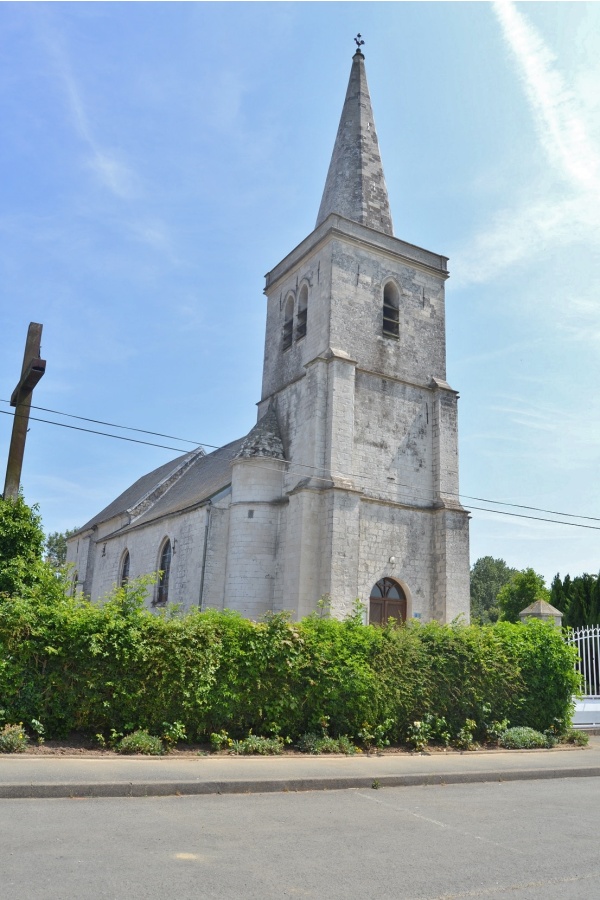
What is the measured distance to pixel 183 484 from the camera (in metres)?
32.0

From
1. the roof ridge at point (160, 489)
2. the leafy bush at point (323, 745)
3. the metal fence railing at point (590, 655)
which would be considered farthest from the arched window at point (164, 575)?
the leafy bush at point (323, 745)

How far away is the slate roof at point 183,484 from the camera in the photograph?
25.8 meters

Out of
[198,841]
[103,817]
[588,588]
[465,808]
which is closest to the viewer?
[198,841]

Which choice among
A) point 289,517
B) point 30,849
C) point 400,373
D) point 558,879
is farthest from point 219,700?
point 400,373

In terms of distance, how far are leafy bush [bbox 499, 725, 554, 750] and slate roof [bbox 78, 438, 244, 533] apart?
514 inches

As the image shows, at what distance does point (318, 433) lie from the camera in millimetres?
20484

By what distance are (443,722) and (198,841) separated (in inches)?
265

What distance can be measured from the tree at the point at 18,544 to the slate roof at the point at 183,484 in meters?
10.3

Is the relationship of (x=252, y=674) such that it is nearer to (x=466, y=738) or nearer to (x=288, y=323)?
(x=466, y=738)

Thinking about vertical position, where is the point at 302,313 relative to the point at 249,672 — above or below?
above

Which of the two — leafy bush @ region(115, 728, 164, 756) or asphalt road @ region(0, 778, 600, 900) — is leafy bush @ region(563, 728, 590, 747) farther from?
leafy bush @ region(115, 728, 164, 756)

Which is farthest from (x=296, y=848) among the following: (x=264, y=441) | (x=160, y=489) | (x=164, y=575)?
(x=160, y=489)

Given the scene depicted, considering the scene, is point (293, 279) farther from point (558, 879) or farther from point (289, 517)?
point (558, 879)

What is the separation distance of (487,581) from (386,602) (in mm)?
72370
